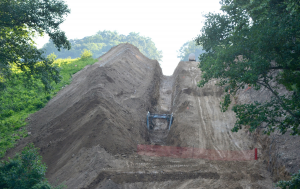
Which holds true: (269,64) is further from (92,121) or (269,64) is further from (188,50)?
(188,50)

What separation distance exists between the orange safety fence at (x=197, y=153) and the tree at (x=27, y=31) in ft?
24.3

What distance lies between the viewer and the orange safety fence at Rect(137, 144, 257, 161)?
14875mm

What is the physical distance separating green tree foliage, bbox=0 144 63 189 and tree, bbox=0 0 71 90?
5937 mm

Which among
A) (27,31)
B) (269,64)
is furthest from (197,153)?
(27,31)

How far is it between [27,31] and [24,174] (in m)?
8.52

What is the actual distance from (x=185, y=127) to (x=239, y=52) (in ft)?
28.6

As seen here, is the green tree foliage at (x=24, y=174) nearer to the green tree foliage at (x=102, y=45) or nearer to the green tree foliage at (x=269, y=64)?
the green tree foliage at (x=269, y=64)

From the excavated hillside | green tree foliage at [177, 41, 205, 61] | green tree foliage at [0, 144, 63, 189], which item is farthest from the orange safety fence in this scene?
green tree foliage at [177, 41, 205, 61]

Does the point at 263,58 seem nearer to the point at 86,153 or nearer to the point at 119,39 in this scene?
the point at 86,153

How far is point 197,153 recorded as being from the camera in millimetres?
15617

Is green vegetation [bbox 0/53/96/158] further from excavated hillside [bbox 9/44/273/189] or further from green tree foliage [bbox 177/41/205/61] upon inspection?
green tree foliage [bbox 177/41/205/61]

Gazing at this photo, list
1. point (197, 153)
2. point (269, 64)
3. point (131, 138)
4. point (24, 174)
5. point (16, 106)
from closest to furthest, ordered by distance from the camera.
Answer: point (24, 174) < point (269, 64) < point (197, 153) < point (131, 138) < point (16, 106)

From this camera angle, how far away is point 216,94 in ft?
77.7

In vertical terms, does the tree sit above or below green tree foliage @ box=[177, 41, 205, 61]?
below
